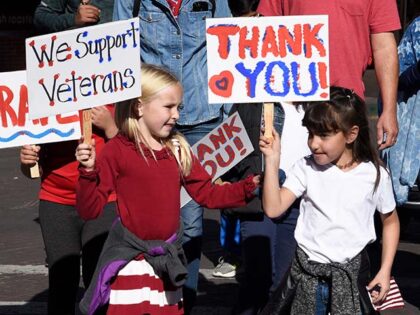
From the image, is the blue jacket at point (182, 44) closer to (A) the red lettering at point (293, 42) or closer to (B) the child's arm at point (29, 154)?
(B) the child's arm at point (29, 154)

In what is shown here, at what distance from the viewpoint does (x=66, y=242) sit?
5559 millimetres

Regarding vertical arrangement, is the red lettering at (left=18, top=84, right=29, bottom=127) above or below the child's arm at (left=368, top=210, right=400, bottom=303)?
above

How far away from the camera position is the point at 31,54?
16.2 feet

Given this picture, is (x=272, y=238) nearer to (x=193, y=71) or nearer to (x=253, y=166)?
(x=253, y=166)

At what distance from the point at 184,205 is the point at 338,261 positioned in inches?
54.5

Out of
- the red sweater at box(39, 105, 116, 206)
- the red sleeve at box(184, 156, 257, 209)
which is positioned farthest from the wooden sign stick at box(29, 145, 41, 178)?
the red sleeve at box(184, 156, 257, 209)

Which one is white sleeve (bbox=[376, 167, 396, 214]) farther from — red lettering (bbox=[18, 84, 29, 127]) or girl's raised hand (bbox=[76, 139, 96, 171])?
red lettering (bbox=[18, 84, 29, 127])

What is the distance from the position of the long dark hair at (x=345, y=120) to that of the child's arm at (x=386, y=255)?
8.3 inches

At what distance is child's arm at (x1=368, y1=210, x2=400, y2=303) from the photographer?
16.1 ft

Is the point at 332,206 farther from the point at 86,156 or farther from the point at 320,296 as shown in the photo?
the point at 86,156

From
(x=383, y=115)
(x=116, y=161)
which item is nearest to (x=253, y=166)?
(x=383, y=115)

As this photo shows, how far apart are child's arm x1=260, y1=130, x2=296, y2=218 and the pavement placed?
2163 millimetres

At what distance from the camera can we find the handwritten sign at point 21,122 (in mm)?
5352

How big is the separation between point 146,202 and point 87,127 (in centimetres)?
43
